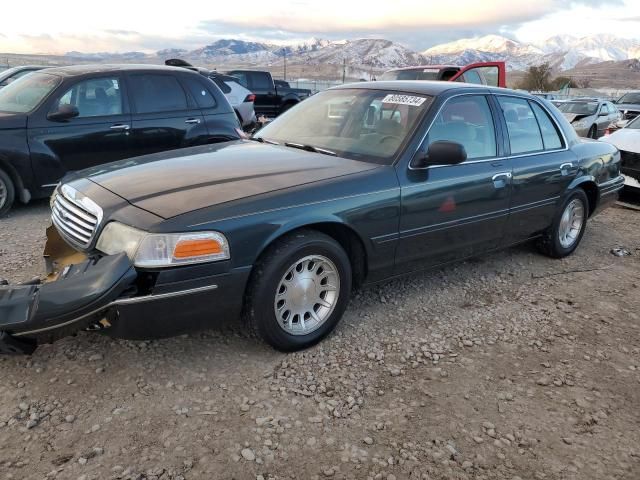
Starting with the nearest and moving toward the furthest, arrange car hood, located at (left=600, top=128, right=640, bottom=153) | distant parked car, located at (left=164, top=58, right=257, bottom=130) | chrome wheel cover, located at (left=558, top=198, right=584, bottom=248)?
chrome wheel cover, located at (left=558, top=198, right=584, bottom=248)
car hood, located at (left=600, top=128, right=640, bottom=153)
distant parked car, located at (left=164, top=58, right=257, bottom=130)

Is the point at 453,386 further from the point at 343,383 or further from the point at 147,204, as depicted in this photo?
the point at 147,204

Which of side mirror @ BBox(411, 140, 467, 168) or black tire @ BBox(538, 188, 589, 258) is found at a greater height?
side mirror @ BBox(411, 140, 467, 168)

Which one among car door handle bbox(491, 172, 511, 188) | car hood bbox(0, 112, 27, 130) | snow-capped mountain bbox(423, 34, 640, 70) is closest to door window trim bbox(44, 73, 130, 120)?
car hood bbox(0, 112, 27, 130)

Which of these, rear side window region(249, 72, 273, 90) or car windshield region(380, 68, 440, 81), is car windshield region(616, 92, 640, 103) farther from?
rear side window region(249, 72, 273, 90)

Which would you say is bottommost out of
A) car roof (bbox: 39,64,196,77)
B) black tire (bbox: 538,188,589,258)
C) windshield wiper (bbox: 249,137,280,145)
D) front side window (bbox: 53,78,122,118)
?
black tire (bbox: 538,188,589,258)

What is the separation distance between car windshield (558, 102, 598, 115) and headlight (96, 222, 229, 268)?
17.0m

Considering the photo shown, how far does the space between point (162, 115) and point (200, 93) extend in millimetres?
626

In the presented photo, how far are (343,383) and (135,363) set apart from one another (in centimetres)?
118

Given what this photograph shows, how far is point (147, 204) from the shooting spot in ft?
9.43

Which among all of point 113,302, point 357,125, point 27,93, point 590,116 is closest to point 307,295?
point 113,302

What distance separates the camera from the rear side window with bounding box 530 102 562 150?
4836 millimetres

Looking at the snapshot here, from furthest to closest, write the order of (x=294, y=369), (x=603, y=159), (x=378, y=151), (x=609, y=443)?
(x=603, y=159)
(x=378, y=151)
(x=294, y=369)
(x=609, y=443)

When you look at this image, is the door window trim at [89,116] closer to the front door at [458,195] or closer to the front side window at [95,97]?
the front side window at [95,97]

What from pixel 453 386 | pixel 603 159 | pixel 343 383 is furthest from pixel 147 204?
pixel 603 159
